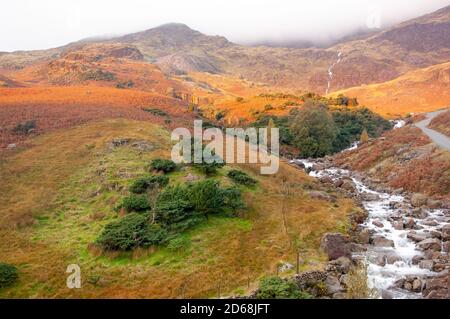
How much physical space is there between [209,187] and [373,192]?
19818 mm

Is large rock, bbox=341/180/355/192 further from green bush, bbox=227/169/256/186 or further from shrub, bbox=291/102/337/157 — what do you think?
shrub, bbox=291/102/337/157

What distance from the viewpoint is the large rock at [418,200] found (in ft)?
107

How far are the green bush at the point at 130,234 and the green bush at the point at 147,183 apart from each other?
5037mm

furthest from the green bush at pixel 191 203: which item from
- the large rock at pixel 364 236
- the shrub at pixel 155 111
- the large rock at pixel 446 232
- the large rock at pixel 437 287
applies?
the shrub at pixel 155 111

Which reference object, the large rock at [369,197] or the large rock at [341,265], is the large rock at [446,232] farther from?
the large rock at [369,197]

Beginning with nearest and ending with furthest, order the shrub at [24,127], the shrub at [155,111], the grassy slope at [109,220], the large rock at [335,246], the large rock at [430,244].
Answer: the grassy slope at [109,220] → the large rock at [335,246] → the large rock at [430,244] → the shrub at [24,127] → the shrub at [155,111]

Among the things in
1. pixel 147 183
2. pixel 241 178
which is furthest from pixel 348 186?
pixel 147 183

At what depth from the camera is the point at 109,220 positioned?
1021 inches

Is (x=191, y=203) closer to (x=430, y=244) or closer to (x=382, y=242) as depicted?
(x=382, y=242)

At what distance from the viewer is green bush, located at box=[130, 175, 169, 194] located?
29500 mm

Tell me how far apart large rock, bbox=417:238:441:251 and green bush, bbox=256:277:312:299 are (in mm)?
10141

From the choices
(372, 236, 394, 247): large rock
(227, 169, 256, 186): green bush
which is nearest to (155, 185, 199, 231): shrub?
(227, 169, 256, 186): green bush

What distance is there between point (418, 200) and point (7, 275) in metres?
30.4
